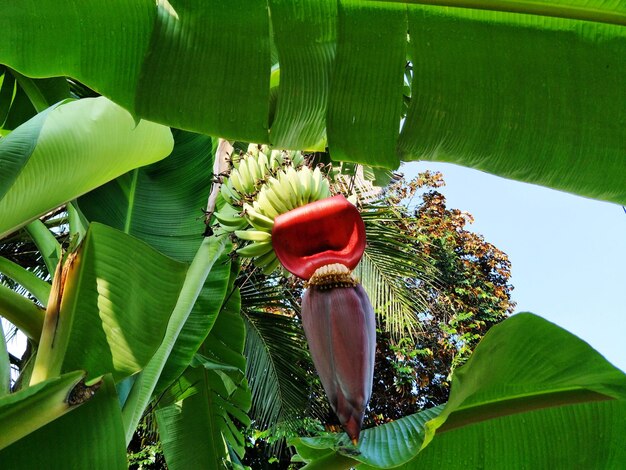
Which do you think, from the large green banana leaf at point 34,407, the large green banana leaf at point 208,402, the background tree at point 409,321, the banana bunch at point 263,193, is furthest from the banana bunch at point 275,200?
the background tree at point 409,321

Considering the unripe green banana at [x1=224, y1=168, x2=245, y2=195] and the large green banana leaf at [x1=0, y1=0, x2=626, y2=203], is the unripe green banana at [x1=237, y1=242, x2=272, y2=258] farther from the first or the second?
the large green banana leaf at [x1=0, y1=0, x2=626, y2=203]

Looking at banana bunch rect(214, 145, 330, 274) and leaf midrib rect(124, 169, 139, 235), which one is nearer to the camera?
banana bunch rect(214, 145, 330, 274)

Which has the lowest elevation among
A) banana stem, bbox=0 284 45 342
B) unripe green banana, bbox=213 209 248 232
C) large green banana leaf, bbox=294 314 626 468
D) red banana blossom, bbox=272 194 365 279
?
large green banana leaf, bbox=294 314 626 468

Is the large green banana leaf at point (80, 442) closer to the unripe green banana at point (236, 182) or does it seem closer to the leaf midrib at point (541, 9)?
the unripe green banana at point (236, 182)

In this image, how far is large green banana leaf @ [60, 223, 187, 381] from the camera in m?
0.93

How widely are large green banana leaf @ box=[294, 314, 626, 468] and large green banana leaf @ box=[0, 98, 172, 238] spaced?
0.54 m

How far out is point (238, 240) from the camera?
1.44 m

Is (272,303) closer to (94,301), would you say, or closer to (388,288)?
(388,288)

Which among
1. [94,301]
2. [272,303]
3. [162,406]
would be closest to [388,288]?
[272,303]

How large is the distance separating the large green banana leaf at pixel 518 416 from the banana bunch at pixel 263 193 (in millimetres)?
456

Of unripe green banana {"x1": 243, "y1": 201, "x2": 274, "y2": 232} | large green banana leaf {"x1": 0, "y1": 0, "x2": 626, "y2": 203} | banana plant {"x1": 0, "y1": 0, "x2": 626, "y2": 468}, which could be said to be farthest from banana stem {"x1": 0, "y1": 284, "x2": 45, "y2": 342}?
unripe green banana {"x1": 243, "y1": 201, "x2": 274, "y2": 232}

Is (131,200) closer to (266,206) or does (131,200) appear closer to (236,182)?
(236,182)

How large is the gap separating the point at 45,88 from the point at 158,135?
1.56 feet

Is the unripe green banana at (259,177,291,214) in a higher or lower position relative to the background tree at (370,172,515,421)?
lower
